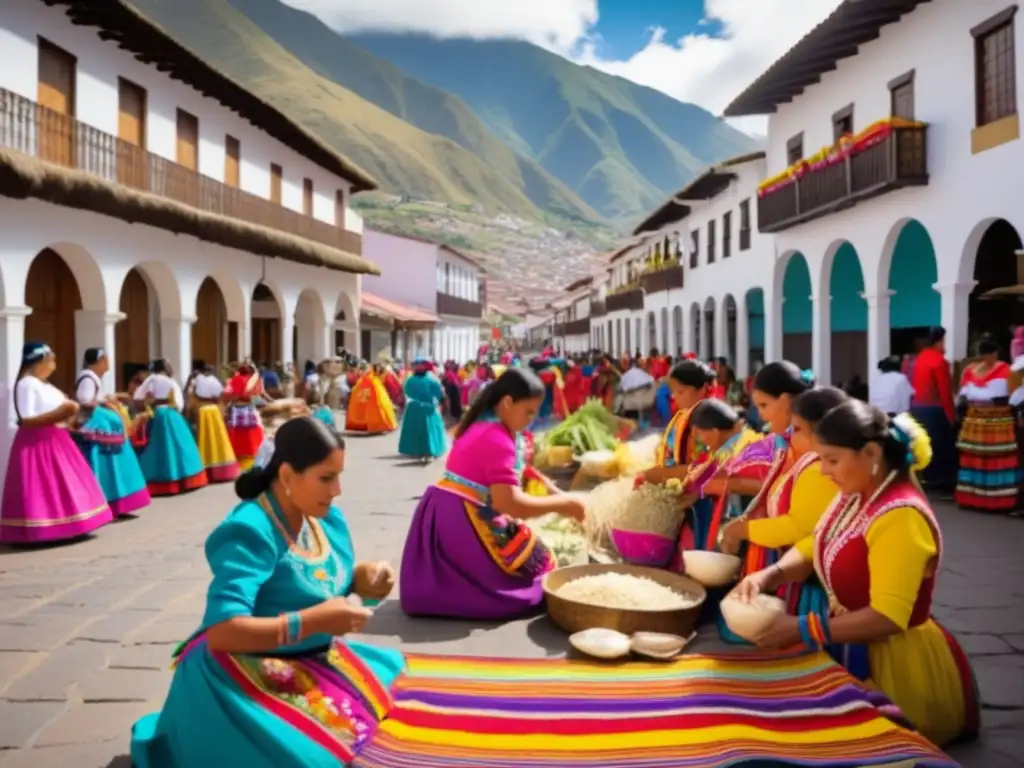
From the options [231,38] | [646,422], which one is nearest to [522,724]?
[646,422]

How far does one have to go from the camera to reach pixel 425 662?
165 inches

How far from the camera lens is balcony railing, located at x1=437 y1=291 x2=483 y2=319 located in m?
45.0

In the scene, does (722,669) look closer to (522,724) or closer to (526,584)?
(522,724)

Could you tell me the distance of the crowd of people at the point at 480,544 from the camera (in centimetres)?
282

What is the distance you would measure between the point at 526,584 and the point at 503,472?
78 centimetres

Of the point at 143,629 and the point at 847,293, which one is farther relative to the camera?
the point at 847,293

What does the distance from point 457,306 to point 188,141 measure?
31069 mm

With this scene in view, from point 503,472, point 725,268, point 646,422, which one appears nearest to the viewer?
point 503,472

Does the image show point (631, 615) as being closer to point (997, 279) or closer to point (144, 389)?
point (144, 389)

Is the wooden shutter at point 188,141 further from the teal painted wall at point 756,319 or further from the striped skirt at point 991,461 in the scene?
the teal painted wall at point 756,319

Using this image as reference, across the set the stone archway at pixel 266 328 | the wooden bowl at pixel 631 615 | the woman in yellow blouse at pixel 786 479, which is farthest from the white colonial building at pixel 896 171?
the stone archway at pixel 266 328

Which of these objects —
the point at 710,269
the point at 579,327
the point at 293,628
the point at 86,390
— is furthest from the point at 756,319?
the point at 579,327

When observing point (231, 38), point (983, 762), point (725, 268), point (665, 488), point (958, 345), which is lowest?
point (983, 762)

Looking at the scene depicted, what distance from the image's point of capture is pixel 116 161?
47.6ft
